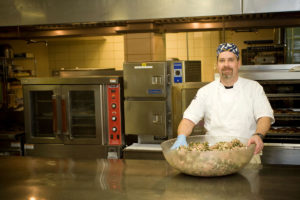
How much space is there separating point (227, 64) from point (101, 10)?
5.43 feet

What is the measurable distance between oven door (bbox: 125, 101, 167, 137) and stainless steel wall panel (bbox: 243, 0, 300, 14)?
1.37m

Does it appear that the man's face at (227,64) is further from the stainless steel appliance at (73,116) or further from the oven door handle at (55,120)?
the oven door handle at (55,120)

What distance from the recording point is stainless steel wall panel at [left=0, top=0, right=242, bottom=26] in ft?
11.0

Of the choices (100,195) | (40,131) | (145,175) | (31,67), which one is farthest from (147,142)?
(31,67)

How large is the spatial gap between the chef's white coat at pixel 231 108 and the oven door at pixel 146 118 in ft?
4.28

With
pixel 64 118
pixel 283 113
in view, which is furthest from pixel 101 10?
pixel 283 113

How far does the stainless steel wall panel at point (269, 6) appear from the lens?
320 cm

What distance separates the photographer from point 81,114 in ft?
14.1

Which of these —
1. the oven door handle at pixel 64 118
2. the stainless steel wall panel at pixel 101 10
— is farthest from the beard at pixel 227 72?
the oven door handle at pixel 64 118

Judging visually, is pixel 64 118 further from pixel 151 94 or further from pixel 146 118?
pixel 151 94

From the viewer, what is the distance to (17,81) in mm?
7281

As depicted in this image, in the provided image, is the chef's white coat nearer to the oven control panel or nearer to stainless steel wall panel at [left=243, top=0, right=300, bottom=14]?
Answer: stainless steel wall panel at [left=243, top=0, right=300, bottom=14]

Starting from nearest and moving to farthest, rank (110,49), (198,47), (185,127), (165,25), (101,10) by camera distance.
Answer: (185,127) → (101,10) → (165,25) → (198,47) → (110,49)

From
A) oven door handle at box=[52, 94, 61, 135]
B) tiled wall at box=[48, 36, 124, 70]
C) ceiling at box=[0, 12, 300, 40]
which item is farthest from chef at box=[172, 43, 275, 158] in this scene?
tiled wall at box=[48, 36, 124, 70]
